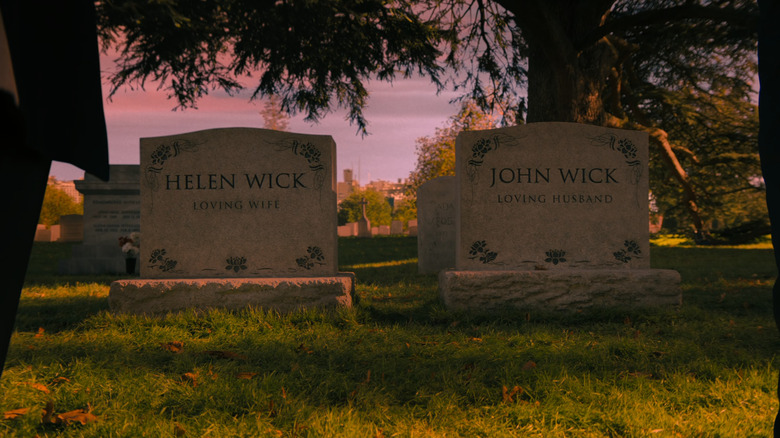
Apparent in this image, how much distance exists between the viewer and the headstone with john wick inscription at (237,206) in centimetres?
548

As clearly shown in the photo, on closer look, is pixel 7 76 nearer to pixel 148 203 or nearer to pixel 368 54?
pixel 148 203

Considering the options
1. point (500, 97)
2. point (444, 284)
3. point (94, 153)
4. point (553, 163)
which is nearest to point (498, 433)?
point (94, 153)

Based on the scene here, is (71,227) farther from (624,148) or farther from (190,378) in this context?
(624,148)

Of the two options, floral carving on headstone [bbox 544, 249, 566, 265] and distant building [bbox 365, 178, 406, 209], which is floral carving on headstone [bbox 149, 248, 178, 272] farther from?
distant building [bbox 365, 178, 406, 209]

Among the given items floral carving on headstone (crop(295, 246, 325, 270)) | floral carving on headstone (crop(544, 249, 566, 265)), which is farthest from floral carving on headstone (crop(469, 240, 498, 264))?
floral carving on headstone (crop(295, 246, 325, 270))

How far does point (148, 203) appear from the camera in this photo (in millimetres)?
5496

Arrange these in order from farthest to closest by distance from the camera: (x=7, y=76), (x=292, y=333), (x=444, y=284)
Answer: (x=444, y=284) → (x=292, y=333) → (x=7, y=76)

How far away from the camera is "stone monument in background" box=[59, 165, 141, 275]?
1051 centimetres

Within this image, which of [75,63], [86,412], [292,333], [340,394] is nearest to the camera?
[75,63]

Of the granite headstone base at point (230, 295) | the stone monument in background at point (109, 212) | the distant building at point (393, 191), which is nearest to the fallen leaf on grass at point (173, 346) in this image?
the granite headstone base at point (230, 295)

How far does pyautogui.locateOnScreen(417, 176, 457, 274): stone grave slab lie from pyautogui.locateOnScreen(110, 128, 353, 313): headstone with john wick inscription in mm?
3988

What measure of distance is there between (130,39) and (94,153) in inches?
488

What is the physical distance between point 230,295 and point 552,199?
12.6 ft

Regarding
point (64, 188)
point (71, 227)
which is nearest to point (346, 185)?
point (64, 188)
